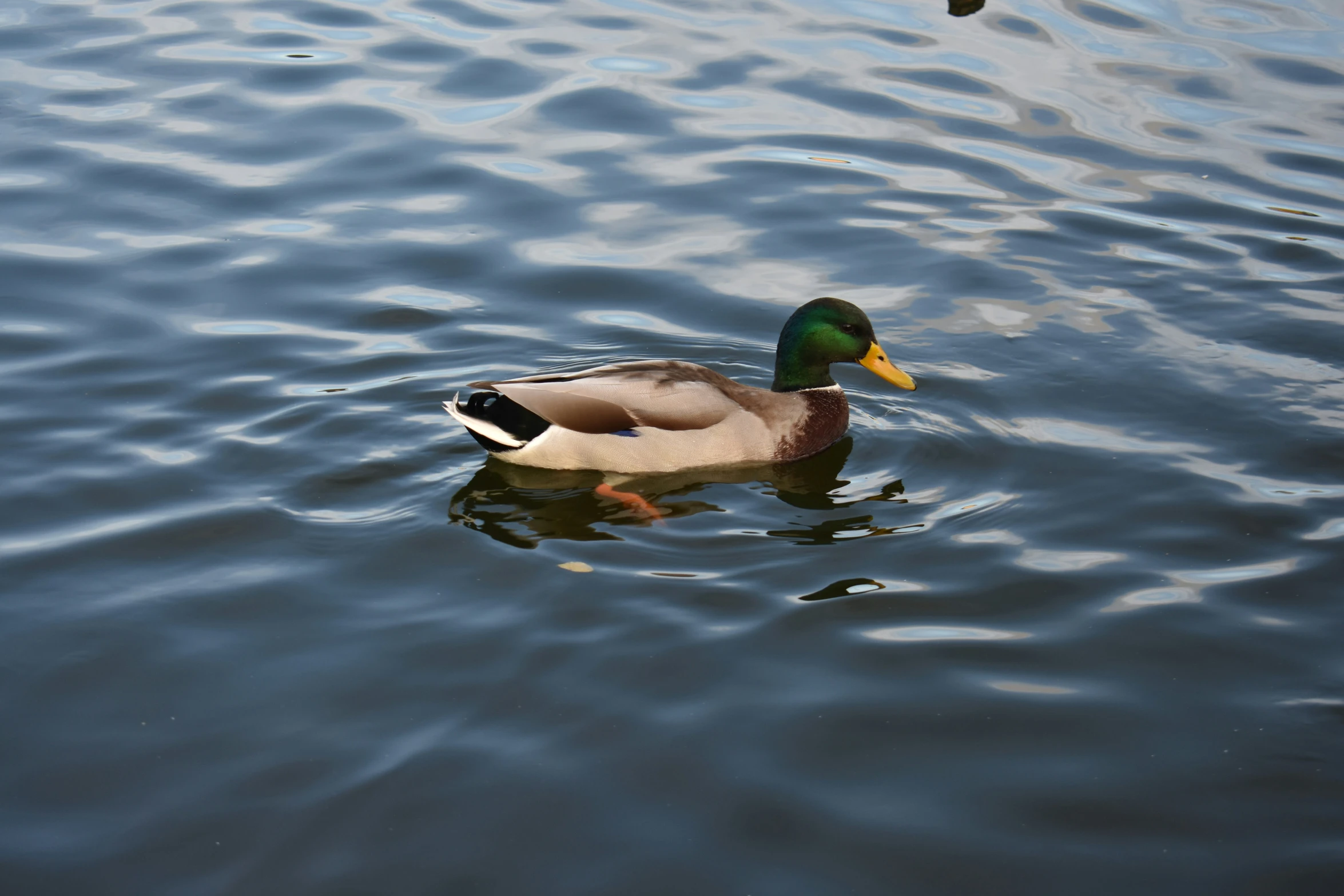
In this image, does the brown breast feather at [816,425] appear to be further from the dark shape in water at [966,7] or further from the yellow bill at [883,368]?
the dark shape in water at [966,7]

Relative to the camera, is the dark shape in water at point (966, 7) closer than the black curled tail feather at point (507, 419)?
No

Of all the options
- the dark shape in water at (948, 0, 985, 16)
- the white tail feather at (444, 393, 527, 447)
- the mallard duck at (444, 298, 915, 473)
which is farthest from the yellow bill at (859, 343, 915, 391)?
the dark shape in water at (948, 0, 985, 16)

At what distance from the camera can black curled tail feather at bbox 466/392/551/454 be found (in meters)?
6.06

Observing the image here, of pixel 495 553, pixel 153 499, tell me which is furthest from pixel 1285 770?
pixel 153 499

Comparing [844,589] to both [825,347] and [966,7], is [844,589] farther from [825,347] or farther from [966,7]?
[966,7]

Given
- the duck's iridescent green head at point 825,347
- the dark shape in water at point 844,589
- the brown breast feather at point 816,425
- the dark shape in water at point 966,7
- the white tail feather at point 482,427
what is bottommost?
the dark shape in water at point 844,589

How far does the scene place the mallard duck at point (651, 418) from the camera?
609cm

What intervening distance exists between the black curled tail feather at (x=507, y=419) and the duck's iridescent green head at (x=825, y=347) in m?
1.40

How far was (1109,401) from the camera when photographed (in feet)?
22.3

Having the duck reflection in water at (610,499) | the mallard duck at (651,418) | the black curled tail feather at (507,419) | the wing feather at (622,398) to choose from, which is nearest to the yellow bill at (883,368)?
the mallard duck at (651,418)

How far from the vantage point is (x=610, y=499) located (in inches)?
236

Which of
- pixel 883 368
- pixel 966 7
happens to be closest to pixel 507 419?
pixel 883 368

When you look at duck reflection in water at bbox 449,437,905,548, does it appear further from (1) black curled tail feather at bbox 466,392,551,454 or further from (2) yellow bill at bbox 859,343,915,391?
(2) yellow bill at bbox 859,343,915,391

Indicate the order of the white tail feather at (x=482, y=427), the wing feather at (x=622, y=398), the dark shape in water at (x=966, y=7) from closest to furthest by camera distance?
the white tail feather at (x=482, y=427) → the wing feather at (x=622, y=398) → the dark shape in water at (x=966, y=7)
